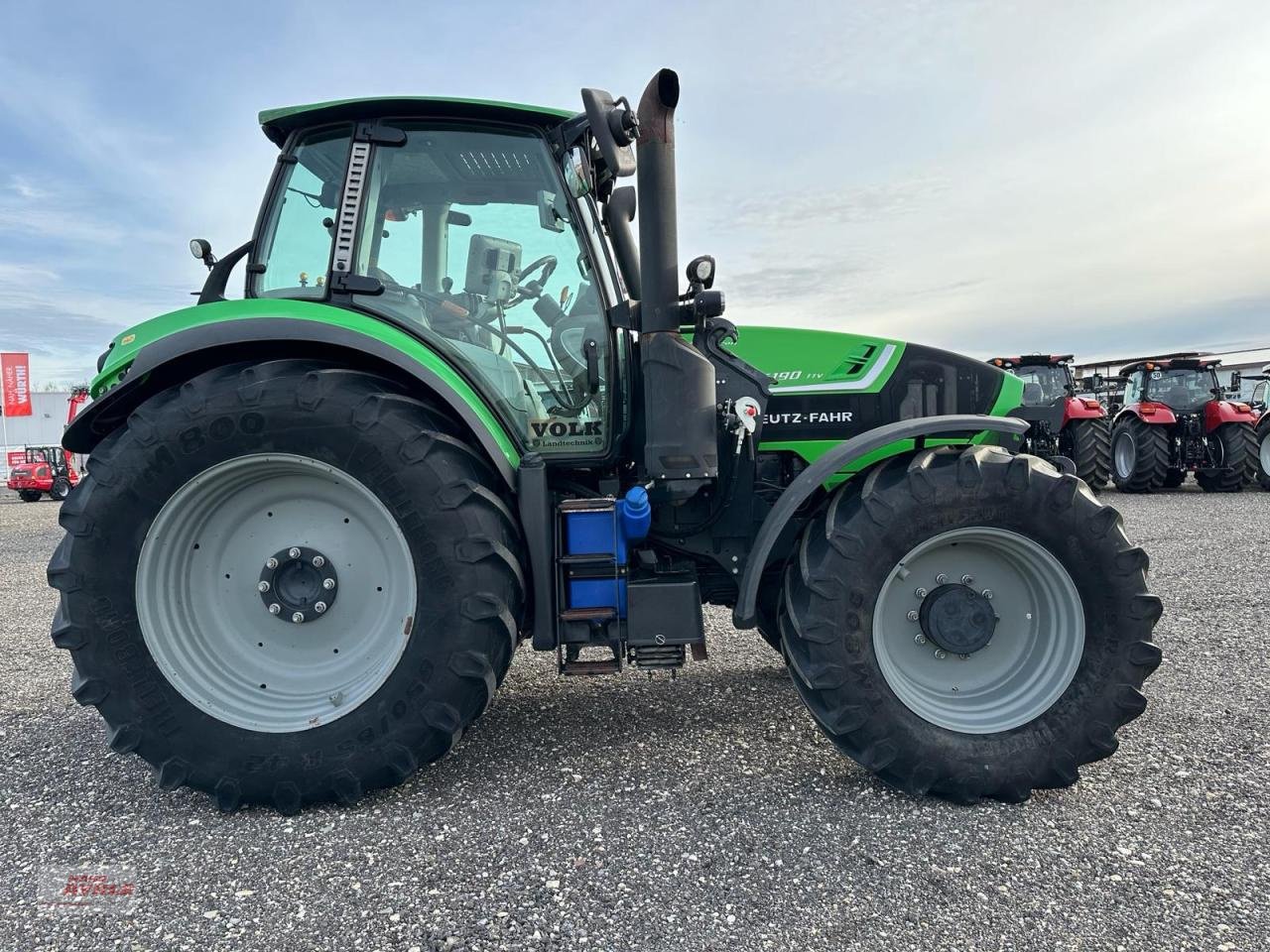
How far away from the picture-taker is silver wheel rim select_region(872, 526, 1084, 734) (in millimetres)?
2600

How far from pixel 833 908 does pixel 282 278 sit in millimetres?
2755

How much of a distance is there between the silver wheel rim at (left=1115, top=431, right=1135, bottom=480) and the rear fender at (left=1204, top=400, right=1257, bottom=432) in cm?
115

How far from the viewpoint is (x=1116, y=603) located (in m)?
2.51

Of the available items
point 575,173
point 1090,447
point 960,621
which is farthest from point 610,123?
point 1090,447

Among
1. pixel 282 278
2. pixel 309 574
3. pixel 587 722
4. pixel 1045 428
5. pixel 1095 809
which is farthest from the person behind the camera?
pixel 1045 428

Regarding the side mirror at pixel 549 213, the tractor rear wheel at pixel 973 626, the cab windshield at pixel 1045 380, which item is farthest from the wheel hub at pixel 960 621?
the cab windshield at pixel 1045 380

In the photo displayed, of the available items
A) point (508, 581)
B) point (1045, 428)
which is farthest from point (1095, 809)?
point (1045, 428)

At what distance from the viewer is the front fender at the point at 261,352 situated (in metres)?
2.51

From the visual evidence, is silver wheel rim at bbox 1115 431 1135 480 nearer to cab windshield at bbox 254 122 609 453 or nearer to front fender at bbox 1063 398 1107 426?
front fender at bbox 1063 398 1107 426

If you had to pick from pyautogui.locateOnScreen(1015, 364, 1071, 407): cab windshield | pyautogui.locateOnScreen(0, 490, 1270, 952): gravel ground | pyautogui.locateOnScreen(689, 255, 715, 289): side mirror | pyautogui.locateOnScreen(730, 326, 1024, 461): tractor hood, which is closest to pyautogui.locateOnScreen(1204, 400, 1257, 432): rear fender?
pyautogui.locateOnScreen(1015, 364, 1071, 407): cab windshield

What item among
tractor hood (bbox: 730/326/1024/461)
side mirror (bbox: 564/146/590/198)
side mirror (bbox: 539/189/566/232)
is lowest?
tractor hood (bbox: 730/326/1024/461)

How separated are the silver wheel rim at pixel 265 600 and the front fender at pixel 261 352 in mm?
389

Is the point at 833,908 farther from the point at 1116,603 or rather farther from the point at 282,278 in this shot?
the point at 282,278

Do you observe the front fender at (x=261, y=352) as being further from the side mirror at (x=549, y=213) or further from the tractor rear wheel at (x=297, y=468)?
the side mirror at (x=549, y=213)
